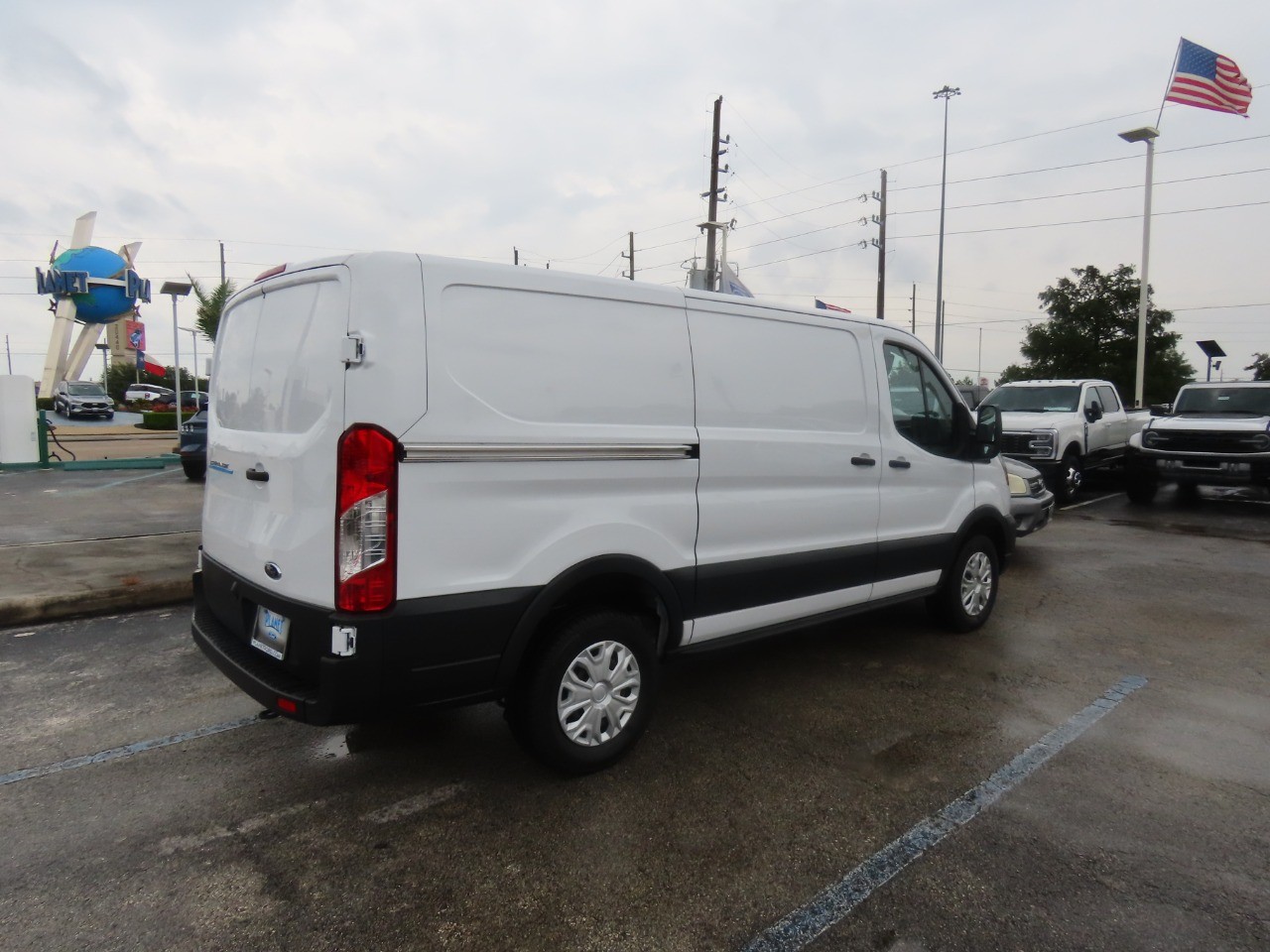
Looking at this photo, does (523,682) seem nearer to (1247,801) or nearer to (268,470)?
(268,470)

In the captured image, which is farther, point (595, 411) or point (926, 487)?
point (926, 487)

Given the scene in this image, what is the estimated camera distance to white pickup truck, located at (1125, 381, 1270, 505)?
11211 mm

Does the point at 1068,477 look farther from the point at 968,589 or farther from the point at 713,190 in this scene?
the point at 713,190

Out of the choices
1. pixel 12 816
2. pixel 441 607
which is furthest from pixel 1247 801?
pixel 12 816

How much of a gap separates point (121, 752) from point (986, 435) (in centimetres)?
511

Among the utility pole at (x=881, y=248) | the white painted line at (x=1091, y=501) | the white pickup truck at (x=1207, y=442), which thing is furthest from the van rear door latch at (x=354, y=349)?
→ the utility pole at (x=881, y=248)

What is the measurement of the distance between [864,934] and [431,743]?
2.05 m

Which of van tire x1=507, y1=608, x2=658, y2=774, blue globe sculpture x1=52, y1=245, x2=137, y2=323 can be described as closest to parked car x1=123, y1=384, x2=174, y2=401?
blue globe sculpture x1=52, y1=245, x2=137, y2=323

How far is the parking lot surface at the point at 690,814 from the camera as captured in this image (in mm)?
2467

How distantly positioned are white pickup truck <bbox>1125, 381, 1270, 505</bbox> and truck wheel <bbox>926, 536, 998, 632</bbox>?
25.9 ft

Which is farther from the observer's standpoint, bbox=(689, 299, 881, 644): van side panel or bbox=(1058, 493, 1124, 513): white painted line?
bbox=(1058, 493, 1124, 513): white painted line

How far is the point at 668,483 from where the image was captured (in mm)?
3568

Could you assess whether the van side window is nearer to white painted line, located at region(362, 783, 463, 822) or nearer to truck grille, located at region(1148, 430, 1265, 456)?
white painted line, located at region(362, 783, 463, 822)

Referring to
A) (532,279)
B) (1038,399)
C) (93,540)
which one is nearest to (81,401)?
(93,540)
